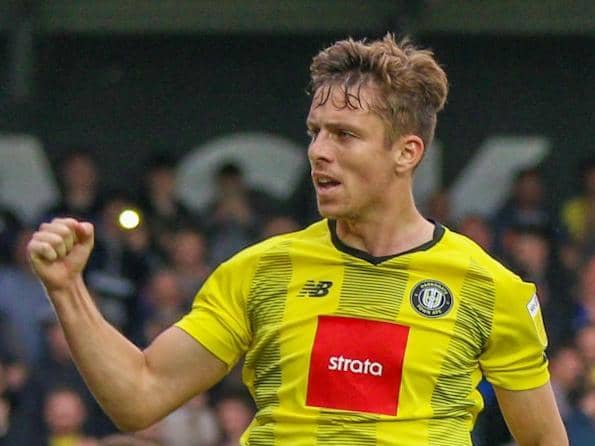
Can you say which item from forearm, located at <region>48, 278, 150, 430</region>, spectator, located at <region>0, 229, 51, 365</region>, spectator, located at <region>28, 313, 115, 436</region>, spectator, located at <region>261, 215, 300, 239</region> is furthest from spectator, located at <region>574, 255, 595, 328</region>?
forearm, located at <region>48, 278, 150, 430</region>

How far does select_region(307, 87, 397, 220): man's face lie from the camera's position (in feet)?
15.3

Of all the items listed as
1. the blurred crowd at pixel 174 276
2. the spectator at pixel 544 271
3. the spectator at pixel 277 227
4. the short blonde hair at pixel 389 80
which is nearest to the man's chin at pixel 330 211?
the short blonde hair at pixel 389 80

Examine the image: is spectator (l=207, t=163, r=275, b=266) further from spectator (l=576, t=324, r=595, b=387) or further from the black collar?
the black collar

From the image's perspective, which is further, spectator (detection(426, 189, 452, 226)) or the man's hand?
spectator (detection(426, 189, 452, 226))

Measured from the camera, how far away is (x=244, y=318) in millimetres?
4805

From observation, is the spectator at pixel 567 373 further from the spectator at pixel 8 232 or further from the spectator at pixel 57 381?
Result: the spectator at pixel 8 232

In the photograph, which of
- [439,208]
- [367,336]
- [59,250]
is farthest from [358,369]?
[439,208]

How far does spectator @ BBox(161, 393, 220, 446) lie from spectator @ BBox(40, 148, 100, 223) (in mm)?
1607

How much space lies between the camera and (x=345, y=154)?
15.3ft

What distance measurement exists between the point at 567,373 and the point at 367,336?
584 centimetres

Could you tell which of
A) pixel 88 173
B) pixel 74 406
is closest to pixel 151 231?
pixel 88 173

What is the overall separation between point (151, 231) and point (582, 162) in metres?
2.93

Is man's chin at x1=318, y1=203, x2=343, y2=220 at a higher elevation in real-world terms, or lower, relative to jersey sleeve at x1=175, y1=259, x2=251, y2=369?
higher

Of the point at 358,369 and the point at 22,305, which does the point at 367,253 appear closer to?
the point at 358,369
